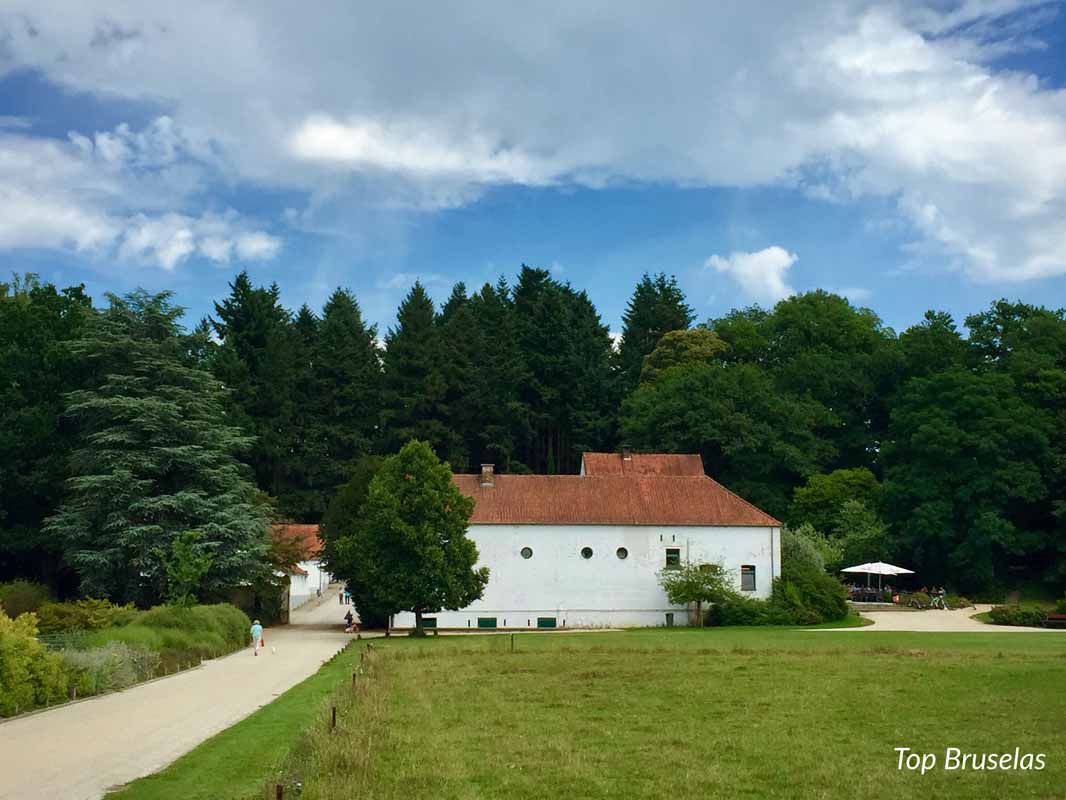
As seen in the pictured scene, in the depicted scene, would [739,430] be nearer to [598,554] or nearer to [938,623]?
[598,554]

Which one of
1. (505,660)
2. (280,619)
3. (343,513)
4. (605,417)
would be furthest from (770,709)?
(605,417)

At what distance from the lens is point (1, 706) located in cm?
1878

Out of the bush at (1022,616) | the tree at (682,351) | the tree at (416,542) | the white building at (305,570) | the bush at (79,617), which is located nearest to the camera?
the bush at (79,617)

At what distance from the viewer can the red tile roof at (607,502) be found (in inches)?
2007

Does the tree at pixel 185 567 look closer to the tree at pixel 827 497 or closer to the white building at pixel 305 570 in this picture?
the white building at pixel 305 570

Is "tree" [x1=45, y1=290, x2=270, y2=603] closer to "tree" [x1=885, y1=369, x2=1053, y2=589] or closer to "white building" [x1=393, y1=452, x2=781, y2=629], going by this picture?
"white building" [x1=393, y1=452, x2=781, y2=629]

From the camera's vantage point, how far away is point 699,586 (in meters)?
47.1

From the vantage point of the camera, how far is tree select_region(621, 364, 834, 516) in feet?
204

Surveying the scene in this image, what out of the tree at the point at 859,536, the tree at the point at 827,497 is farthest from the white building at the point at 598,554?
the tree at the point at 827,497

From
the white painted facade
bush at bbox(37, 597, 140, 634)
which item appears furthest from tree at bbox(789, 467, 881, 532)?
bush at bbox(37, 597, 140, 634)

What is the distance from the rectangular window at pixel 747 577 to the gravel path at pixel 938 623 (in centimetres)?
553

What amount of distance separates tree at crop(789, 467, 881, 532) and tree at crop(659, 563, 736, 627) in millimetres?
14509

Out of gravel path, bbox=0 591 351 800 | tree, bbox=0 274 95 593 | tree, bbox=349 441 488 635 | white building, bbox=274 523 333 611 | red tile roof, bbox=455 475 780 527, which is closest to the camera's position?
gravel path, bbox=0 591 351 800

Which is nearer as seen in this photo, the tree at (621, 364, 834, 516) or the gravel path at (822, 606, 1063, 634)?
the gravel path at (822, 606, 1063, 634)
